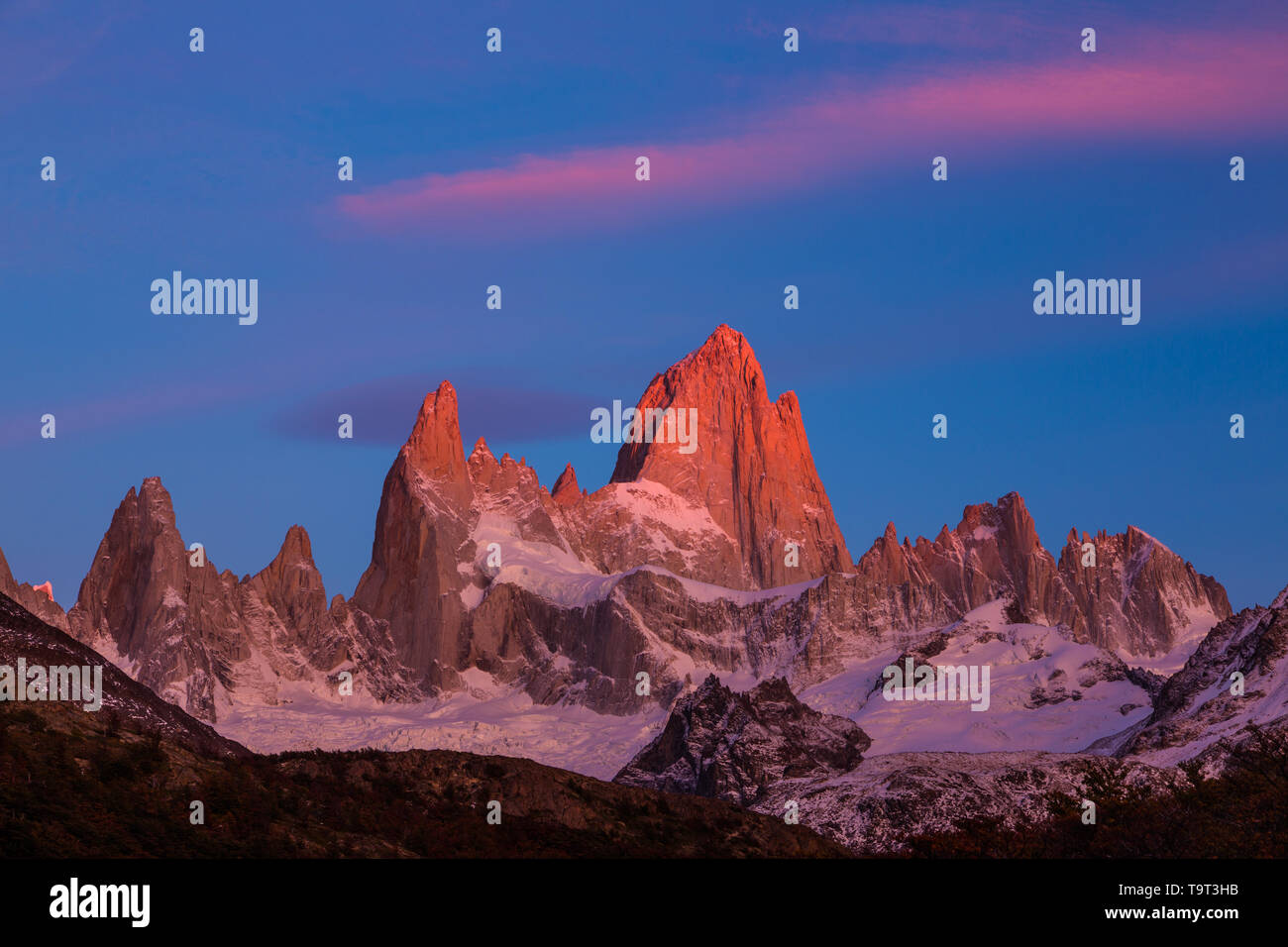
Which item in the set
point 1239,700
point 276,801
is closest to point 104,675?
point 276,801

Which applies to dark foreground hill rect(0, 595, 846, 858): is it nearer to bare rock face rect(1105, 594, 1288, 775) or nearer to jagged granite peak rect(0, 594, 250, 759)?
jagged granite peak rect(0, 594, 250, 759)

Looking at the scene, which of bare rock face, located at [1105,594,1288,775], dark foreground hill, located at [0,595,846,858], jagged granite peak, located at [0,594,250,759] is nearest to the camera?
dark foreground hill, located at [0,595,846,858]

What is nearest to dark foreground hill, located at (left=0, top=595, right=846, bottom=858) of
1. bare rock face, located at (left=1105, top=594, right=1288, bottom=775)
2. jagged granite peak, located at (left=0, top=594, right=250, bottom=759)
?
jagged granite peak, located at (left=0, top=594, right=250, bottom=759)

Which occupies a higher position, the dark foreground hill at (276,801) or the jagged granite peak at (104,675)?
the jagged granite peak at (104,675)

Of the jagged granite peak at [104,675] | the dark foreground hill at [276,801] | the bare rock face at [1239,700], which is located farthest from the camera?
the bare rock face at [1239,700]

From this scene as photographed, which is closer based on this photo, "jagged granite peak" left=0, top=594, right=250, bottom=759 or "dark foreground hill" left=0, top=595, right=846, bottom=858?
"dark foreground hill" left=0, top=595, right=846, bottom=858

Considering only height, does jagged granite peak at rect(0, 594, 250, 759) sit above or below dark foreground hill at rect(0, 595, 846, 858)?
above

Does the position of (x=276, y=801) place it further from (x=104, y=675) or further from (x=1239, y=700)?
(x=1239, y=700)

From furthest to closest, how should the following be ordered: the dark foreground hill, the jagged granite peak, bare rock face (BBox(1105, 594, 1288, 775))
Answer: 1. bare rock face (BBox(1105, 594, 1288, 775))
2. the jagged granite peak
3. the dark foreground hill

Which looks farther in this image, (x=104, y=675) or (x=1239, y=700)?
(x=1239, y=700)

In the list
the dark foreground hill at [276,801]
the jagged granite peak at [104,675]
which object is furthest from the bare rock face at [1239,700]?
the jagged granite peak at [104,675]

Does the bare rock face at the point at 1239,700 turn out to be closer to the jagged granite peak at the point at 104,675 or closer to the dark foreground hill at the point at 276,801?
the dark foreground hill at the point at 276,801
